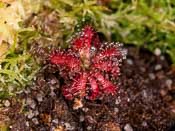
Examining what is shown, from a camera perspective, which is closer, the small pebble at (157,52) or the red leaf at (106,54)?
the red leaf at (106,54)

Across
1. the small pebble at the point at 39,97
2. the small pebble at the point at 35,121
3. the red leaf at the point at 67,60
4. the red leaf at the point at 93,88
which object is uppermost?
the red leaf at the point at 67,60

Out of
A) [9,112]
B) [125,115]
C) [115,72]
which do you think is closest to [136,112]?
[125,115]

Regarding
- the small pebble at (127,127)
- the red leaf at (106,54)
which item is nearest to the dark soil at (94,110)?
the small pebble at (127,127)

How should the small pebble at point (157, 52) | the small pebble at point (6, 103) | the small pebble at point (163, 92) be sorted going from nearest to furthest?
the small pebble at point (6, 103)
the small pebble at point (163, 92)
the small pebble at point (157, 52)

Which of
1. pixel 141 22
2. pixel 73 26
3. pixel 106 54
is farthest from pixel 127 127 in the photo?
pixel 141 22

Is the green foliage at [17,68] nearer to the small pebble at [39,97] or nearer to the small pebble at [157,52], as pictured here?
the small pebble at [39,97]

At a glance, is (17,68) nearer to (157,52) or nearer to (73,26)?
(73,26)

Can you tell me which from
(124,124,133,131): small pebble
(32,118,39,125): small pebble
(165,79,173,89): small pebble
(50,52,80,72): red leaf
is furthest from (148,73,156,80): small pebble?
(32,118,39,125): small pebble

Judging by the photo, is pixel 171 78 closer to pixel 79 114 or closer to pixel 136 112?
pixel 136 112

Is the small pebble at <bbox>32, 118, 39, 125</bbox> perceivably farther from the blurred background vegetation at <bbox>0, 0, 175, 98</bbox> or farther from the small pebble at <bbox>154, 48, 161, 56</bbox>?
the small pebble at <bbox>154, 48, 161, 56</bbox>
